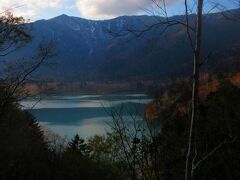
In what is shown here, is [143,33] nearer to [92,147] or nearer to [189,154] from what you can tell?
[189,154]

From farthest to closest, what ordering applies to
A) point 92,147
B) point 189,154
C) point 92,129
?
1. point 92,129
2. point 92,147
3. point 189,154

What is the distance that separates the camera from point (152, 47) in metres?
4.86

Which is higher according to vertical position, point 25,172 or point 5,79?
point 5,79

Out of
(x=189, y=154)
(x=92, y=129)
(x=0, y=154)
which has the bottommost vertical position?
(x=92, y=129)

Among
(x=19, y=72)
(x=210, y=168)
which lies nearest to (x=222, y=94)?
(x=210, y=168)

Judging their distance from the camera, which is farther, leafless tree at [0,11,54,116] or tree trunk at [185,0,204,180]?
leafless tree at [0,11,54,116]

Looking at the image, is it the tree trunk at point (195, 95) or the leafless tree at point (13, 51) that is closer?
the tree trunk at point (195, 95)

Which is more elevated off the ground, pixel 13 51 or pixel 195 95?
pixel 13 51

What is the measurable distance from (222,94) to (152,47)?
23729mm

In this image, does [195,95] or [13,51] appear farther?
[13,51]

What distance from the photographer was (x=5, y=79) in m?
9.76

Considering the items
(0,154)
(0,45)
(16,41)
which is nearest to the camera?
(0,45)

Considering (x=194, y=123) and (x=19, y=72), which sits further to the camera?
(x=19, y=72)

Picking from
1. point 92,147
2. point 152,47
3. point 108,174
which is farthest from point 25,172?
point 92,147
